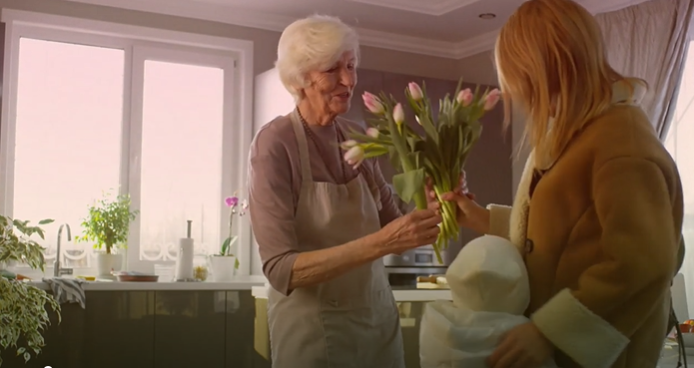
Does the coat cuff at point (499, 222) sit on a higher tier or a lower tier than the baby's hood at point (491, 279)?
higher

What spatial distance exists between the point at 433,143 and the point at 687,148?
134 inches

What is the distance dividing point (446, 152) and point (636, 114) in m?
0.46

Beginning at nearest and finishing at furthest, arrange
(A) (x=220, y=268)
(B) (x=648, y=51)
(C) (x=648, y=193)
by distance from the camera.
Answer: (C) (x=648, y=193), (B) (x=648, y=51), (A) (x=220, y=268)

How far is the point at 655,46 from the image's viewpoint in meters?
4.69

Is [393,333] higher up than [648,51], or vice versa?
[648,51]

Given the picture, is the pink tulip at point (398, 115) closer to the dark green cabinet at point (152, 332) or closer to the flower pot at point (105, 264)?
the dark green cabinet at point (152, 332)

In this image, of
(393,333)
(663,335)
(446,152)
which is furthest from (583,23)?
(393,333)

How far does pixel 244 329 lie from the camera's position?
15.6 ft

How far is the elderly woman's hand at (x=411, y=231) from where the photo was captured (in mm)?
1694

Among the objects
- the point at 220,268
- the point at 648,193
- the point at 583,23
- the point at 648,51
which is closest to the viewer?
the point at 648,193

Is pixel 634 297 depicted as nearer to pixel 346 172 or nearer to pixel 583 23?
pixel 583 23

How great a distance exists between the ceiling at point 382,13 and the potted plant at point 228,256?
4.18 feet

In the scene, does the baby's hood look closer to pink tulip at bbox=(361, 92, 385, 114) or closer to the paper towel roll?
pink tulip at bbox=(361, 92, 385, 114)

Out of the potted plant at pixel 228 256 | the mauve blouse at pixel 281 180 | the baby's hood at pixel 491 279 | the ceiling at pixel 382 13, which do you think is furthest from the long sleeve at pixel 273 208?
the ceiling at pixel 382 13
